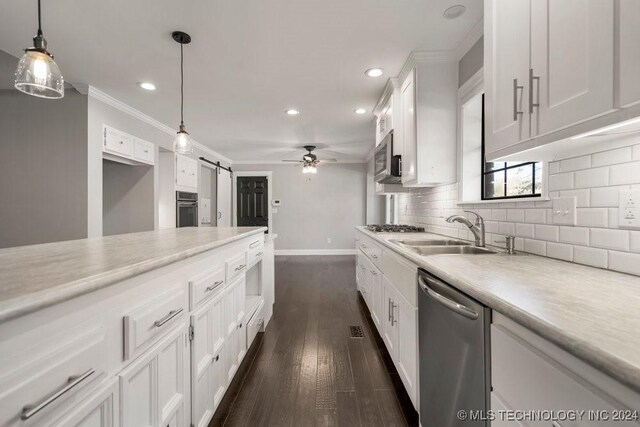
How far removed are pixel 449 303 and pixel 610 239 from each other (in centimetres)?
69

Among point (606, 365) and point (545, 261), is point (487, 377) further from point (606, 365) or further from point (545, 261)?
point (545, 261)

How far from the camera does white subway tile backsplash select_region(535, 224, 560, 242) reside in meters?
1.38

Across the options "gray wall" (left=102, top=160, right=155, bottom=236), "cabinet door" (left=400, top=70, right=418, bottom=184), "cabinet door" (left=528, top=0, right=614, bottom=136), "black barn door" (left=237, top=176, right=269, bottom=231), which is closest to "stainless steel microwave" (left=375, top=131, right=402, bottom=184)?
"cabinet door" (left=400, top=70, right=418, bottom=184)

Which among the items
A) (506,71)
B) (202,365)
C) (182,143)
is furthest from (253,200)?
(506,71)

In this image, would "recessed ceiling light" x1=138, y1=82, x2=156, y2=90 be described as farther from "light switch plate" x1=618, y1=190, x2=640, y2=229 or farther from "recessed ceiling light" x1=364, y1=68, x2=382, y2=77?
"light switch plate" x1=618, y1=190, x2=640, y2=229

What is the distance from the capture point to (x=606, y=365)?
1.58ft

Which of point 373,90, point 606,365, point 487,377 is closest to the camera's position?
point 606,365

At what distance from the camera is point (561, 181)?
1353 mm

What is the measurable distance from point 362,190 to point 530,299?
6.81m

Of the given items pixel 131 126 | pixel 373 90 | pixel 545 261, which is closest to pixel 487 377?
pixel 545 261

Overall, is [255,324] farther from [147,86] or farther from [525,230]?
[147,86]

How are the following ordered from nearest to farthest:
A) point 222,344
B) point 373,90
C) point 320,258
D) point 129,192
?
point 222,344
point 373,90
point 129,192
point 320,258

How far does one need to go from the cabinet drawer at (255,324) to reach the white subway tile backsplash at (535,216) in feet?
6.40

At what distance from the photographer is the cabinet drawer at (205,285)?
1276 mm
